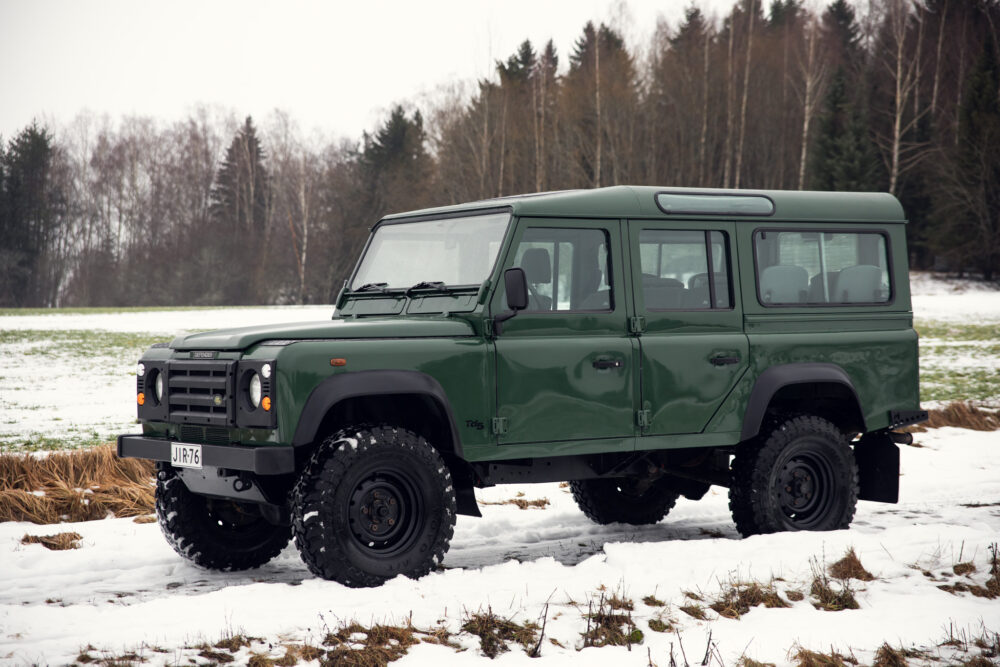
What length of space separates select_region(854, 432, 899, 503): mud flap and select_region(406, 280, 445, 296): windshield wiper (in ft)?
11.9

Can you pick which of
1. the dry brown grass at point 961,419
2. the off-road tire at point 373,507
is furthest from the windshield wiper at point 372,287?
the dry brown grass at point 961,419

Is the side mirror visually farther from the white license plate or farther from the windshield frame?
the white license plate

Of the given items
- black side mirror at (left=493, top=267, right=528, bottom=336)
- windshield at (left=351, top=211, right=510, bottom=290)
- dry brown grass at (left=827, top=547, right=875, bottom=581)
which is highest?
windshield at (left=351, top=211, right=510, bottom=290)

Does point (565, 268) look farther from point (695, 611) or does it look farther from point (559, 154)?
point (559, 154)

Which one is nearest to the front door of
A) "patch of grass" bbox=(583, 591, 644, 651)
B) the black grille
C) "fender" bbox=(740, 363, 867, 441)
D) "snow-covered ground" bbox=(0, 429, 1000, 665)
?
"snow-covered ground" bbox=(0, 429, 1000, 665)

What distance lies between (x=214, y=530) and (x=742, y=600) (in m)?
3.32

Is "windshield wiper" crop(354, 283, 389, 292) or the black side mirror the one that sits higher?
"windshield wiper" crop(354, 283, 389, 292)

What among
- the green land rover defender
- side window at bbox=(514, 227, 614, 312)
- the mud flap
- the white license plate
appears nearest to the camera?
the green land rover defender

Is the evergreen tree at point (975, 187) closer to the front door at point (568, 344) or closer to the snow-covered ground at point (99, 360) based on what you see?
the snow-covered ground at point (99, 360)

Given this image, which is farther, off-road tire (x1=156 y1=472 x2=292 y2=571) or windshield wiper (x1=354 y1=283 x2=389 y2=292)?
windshield wiper (x1=354 y1=283 x2=389 y2=292)

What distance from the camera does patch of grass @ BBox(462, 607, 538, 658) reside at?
4.79m

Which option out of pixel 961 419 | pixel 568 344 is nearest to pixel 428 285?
pixel 568 344

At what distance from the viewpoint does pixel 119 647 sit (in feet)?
15.0

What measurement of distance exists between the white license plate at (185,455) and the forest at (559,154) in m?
33.5
